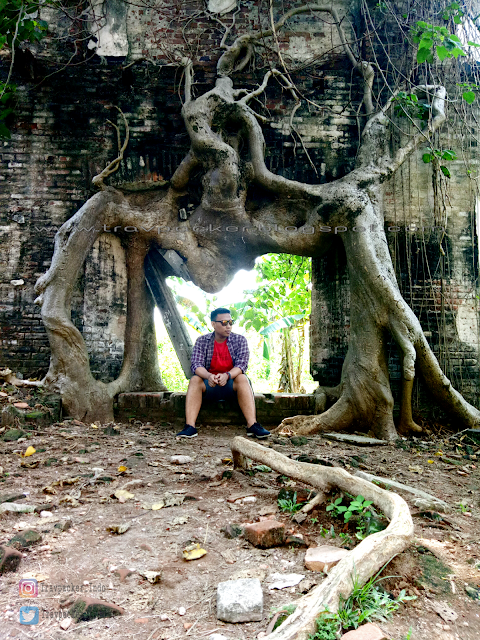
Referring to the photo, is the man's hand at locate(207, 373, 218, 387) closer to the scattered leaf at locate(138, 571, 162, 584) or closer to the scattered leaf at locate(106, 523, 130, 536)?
the scattered leaf at locate(106, 523, 130, 536)

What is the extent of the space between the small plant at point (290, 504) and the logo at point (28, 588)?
119cm

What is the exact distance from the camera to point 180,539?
2.14 meters

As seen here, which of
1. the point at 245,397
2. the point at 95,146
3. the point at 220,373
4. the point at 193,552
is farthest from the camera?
the point at 95,146

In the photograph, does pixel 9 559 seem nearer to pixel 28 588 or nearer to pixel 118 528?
pixel 28 588

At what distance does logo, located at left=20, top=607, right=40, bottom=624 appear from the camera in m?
1.54

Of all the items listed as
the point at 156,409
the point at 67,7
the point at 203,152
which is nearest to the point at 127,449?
the point at 156,409

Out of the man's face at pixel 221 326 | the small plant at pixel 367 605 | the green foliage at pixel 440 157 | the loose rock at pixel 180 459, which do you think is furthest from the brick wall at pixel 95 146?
the small plant at pixel 367 605

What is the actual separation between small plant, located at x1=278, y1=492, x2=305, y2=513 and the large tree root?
0.40 ft

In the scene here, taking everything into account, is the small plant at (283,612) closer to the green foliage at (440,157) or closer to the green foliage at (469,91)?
the green foliage at (440,157)

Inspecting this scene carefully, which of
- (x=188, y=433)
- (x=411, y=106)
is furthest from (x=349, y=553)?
(x=411, y=106)

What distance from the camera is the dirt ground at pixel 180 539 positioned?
1.55 meters

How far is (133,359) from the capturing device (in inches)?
216

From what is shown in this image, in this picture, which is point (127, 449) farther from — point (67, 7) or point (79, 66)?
point (67, 7)

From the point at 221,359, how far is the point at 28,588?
10.2 feet
